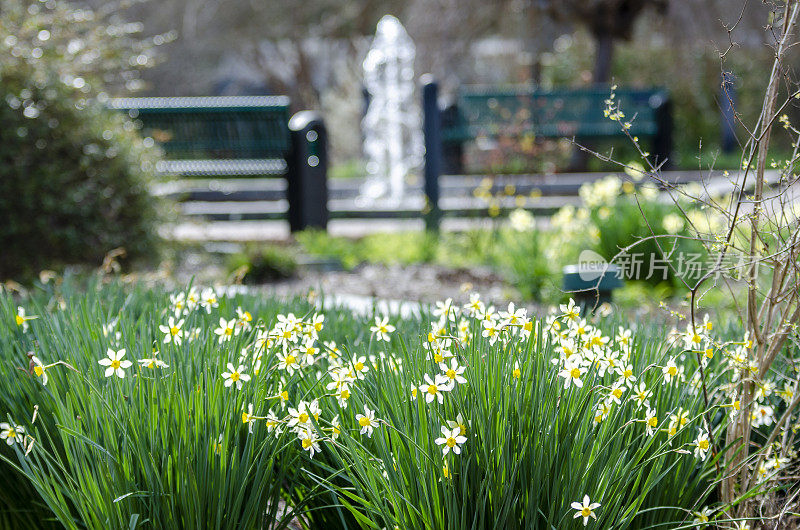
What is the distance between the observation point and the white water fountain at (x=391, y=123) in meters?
11.9

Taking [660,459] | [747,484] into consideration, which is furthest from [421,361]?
[747,484]

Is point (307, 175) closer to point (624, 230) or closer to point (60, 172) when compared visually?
point (60, 172)

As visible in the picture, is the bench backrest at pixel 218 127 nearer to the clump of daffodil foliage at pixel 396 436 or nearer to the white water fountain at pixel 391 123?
the white water fountain at pixel 391 123

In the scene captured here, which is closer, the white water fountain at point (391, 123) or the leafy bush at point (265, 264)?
the leafy bush at point (265, 264)

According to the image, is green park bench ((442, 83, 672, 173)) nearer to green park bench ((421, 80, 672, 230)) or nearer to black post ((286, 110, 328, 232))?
green park bench ((421, 80, 672, 230))

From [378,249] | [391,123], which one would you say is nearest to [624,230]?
[378,249]

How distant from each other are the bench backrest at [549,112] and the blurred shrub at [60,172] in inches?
168

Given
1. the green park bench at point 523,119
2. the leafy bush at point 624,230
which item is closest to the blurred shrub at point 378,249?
the green park bench at point 523,119

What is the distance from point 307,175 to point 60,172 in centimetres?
276

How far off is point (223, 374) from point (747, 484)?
50.9 inches

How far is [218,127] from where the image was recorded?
8.63 m

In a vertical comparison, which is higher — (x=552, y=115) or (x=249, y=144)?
(x=552, y=115)

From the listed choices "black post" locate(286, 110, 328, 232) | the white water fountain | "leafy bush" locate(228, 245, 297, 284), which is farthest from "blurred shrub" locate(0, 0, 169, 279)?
the white water fountain

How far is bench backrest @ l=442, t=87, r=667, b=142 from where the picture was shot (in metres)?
10.3
